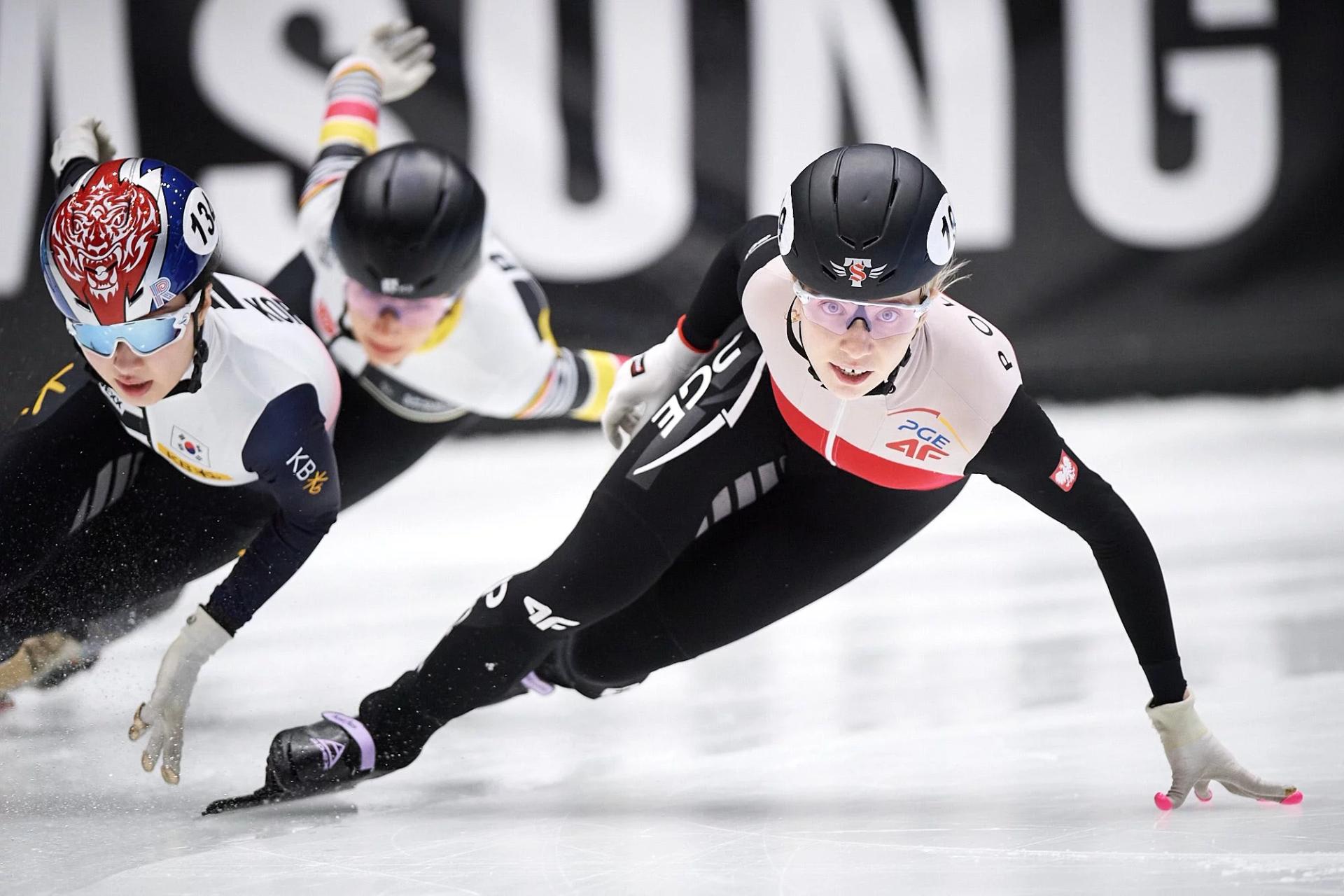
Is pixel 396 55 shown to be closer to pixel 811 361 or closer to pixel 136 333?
pixel 136 333

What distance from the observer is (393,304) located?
3.38m

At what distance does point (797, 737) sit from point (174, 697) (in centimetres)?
131

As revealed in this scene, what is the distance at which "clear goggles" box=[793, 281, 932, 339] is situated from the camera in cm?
247

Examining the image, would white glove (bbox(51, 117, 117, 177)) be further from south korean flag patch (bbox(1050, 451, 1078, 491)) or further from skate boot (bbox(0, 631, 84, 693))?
south korean flag patch (bbox(1050, 451, 1078, 491))

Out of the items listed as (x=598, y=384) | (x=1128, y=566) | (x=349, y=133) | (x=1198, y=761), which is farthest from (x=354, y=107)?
(x=1198, y=761)

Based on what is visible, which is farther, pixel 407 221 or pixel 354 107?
pixel 354 107

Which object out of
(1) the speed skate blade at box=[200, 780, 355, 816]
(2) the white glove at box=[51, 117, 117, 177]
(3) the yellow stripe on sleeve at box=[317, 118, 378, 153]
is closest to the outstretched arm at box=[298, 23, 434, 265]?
(3) the yellow stripe on sleeve at box=[317, 118, 378, 153]

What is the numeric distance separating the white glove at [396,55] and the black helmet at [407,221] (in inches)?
29.8

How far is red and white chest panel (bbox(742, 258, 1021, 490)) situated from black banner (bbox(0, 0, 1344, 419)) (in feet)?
11.1

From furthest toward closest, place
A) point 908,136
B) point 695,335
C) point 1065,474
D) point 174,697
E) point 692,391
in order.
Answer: point 908,136 → point 695,335 → point 692,391 → point 174,697 → point 1065,474

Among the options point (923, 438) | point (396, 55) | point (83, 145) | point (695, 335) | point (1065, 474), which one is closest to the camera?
point (1065, 474)

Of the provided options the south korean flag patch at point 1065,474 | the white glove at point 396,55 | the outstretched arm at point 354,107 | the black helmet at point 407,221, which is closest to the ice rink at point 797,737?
the south korean flag patch at point 1065,474

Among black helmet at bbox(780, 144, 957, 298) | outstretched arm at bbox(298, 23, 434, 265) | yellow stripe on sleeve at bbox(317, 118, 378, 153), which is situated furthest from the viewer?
yellow stripe on sleeve at bbox(317, 118, 378, 153)

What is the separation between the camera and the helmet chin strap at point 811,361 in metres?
2.59
